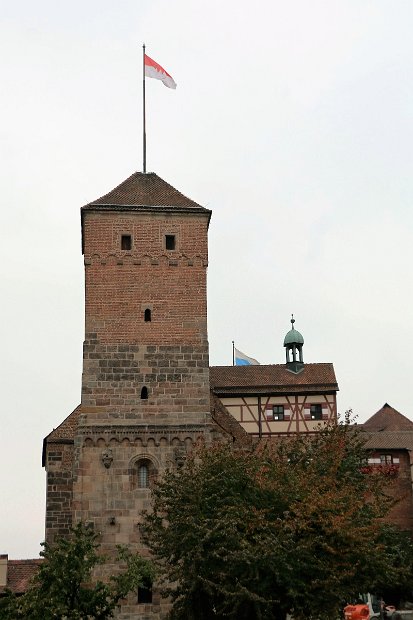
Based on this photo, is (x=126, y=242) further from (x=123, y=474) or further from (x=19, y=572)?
(x=19, y=572)

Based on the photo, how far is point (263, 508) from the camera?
27.6m

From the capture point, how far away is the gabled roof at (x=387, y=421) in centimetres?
6116

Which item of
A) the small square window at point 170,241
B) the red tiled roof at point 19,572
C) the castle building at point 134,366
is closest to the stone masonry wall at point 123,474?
the castle building at point 134,366

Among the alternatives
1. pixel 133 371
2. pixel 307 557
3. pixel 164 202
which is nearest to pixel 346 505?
pixel 307 557

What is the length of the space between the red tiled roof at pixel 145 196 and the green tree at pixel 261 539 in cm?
1154

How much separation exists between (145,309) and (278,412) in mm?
Answer: 15003

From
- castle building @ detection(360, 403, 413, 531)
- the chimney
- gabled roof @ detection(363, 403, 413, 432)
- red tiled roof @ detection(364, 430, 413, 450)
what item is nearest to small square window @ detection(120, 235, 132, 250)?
the chimney

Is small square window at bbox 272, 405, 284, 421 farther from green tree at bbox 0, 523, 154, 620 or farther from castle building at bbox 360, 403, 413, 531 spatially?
green tree at bbox 0, 523, 154, 620

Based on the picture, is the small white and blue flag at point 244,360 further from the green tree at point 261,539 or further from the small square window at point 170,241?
the green tree at point 261,539

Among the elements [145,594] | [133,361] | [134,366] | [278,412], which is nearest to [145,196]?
[133,361]

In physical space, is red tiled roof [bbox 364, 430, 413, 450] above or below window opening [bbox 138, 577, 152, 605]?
above

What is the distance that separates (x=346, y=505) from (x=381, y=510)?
2.23 meters

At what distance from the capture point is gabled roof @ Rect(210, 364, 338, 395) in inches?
1927

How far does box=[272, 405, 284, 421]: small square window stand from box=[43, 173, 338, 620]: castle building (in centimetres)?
963
